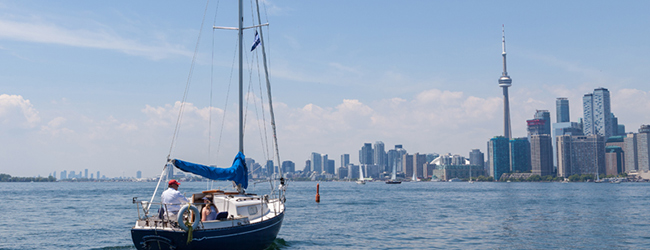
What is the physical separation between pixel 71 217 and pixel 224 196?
2736 centimetres

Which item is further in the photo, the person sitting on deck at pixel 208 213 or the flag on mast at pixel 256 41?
the flag on mast at pixel 256 41

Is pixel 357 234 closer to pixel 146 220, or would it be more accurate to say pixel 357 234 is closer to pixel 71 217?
pixel 146 220

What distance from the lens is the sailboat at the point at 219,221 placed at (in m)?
17.4

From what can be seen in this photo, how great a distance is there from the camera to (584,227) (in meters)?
37.0

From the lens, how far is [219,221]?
60.4 ft

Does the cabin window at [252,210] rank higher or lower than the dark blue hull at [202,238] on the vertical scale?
higher

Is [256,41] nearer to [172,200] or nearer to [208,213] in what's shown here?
[208,213]

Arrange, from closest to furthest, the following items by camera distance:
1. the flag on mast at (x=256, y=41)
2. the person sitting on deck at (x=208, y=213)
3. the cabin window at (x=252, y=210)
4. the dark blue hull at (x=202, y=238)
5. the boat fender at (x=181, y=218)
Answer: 1. the boat fender at (x=181, y=218)
2. the dark blue hull at (x=202, y=238)
3. the person sitting on deck at (x=208, y=213)
4. the cabin window at (x=252, y=210)
5. the flag on mast at (x=256, y=41)

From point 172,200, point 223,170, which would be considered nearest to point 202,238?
point 172,200

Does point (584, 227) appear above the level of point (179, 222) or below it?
below

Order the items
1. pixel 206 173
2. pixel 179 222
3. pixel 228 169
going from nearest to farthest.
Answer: pixel 179 222
pixel 206 173
pixel 228 169

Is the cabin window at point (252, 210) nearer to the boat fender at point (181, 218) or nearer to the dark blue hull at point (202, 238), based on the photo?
the dark blue hull at point (202, 238)

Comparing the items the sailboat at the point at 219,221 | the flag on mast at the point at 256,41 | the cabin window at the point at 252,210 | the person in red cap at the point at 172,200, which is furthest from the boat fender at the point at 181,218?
the flag on mast at the point at 256,41

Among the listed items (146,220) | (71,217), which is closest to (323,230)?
(146,220)
